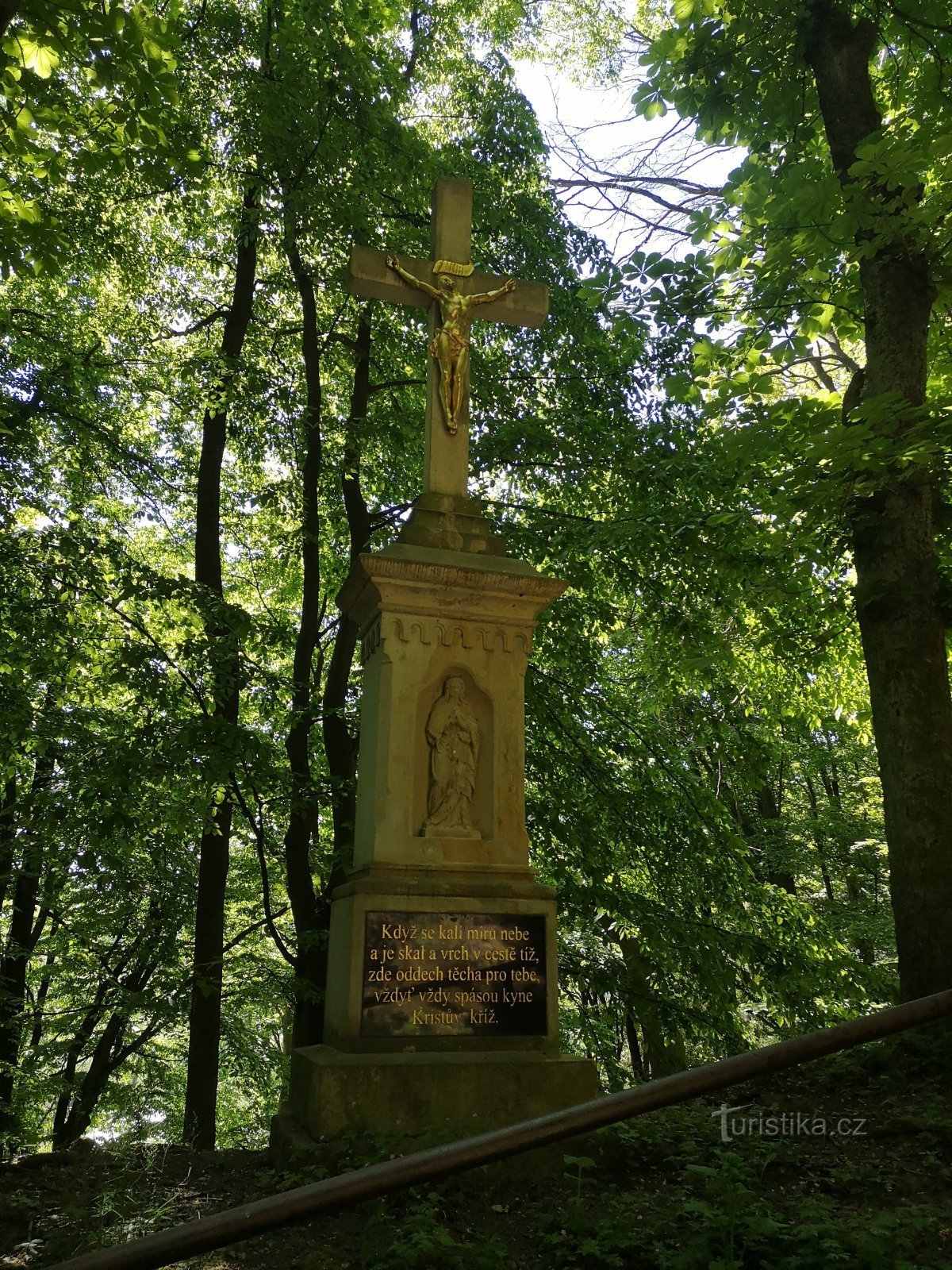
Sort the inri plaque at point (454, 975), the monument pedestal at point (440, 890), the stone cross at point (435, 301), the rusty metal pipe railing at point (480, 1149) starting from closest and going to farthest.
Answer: the rusty metal pipe railing at point (480, 1149) → the monument pedestal at point (440, 890) → the inri plaque at point (454, 975) → the stone cross at point (435, 301)

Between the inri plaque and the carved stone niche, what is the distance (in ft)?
1.89

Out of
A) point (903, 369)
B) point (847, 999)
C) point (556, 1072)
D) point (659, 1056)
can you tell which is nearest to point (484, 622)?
point (556, 1072)

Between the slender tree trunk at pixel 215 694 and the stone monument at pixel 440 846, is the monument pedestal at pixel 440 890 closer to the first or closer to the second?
the stone monument at pixel 440 846

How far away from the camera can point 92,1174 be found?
15.3 feet

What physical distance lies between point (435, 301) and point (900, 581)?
3.61m

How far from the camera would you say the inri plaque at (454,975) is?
487 cm

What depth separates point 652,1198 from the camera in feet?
12.3

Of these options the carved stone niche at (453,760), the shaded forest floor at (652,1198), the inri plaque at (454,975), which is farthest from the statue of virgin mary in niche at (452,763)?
the shaded forest floor at (652,1198)

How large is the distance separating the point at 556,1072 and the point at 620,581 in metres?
5.43

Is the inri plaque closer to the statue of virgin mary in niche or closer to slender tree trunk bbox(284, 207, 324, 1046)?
the statue of virgin mary in niche

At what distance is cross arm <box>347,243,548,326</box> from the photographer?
6520mm

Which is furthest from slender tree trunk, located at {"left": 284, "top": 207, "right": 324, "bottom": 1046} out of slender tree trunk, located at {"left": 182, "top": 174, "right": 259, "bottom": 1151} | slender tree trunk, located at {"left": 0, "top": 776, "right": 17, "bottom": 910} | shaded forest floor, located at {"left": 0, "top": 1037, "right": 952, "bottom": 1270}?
shaded forest floor, located at {"left": 0, "top": 1037, "right": 952, "bottom": 1270}

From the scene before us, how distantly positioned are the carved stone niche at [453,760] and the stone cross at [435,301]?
4.49 feet

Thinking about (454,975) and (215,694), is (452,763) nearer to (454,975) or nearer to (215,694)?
(454,975)
